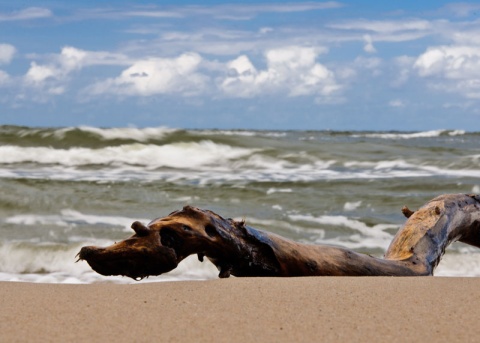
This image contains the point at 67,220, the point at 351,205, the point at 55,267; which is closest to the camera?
the point at 55,267

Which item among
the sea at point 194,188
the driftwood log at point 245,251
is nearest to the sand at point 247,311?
the driftwood log at point 245,251

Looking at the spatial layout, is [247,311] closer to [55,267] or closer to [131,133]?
[55,267]

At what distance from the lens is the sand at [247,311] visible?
2.69 m

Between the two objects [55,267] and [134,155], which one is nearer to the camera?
[55,267]

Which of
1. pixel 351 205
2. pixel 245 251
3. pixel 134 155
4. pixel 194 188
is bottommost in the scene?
pixel 351 205

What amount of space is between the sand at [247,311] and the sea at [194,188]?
2.14 m

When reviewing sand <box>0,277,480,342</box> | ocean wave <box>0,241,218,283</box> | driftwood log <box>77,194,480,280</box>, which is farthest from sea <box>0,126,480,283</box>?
sand <box>0,277,480,342</box>

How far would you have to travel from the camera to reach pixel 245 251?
12.4 ft

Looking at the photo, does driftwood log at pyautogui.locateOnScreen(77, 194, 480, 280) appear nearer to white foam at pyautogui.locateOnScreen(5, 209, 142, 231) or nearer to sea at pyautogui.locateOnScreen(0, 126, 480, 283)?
sea at pyautogui.locateOnScreen(0, 126, 480, 283)

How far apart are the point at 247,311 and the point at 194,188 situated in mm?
8345

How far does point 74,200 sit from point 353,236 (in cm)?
371

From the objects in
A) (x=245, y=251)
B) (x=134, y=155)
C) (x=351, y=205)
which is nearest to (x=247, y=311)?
(x=245, y=251)

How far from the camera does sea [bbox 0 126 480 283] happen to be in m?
6.85

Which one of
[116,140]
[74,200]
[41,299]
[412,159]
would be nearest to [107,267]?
[41,299]
